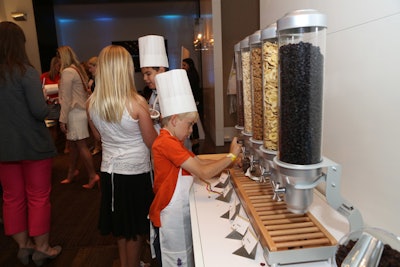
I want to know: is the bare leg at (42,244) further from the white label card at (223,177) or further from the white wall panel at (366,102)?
the white wall panel at (366,102)

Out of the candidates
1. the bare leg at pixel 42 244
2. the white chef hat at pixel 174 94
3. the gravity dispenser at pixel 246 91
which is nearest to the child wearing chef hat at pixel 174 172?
the white chef hat at pixel 174 94

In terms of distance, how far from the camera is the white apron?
4.01ft

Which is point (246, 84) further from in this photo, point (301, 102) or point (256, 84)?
point (301, 102)

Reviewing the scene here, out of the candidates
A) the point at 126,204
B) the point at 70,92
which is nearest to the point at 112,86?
the point at 126,204

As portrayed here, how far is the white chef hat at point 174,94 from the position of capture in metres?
1.22

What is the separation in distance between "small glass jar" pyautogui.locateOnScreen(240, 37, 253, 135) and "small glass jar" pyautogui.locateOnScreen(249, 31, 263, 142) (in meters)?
0.07

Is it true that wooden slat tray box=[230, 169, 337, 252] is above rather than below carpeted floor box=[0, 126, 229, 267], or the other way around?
above

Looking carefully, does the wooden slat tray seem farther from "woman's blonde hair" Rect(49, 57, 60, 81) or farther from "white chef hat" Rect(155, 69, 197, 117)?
"woman's blonde hair" Rect(49, 57, 60, 81)

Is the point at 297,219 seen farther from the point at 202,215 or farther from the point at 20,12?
the point at 20,12

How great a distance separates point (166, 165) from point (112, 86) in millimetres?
477

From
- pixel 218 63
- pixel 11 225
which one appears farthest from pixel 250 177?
pixel 218 63

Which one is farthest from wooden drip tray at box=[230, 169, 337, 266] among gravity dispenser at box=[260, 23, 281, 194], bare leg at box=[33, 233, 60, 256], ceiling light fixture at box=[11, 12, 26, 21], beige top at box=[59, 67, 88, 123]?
ceiling light fixture at box=[11, 12, 26, 21]

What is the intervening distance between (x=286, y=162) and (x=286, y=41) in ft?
0.88

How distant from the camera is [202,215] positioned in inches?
40.4
